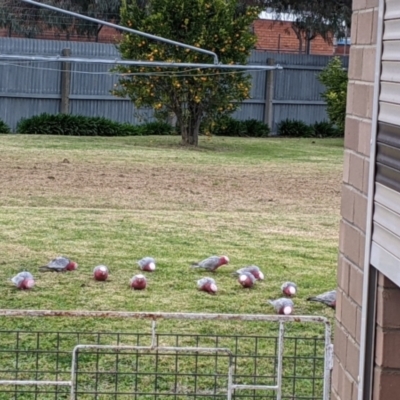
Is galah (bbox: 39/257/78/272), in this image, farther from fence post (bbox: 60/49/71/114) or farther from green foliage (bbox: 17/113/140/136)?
fence post (bbox: 60/49/71/114)

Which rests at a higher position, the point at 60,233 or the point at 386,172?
the point at 386,172

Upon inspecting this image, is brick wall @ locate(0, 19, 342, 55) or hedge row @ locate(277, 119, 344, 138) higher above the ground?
brick wall @ locate(0, 19, 342, 55)

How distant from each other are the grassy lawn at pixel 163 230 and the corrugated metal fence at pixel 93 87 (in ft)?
12.0

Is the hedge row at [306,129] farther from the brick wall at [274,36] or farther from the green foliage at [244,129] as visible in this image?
the brick wall at [274,36]

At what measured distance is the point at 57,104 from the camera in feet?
77.3

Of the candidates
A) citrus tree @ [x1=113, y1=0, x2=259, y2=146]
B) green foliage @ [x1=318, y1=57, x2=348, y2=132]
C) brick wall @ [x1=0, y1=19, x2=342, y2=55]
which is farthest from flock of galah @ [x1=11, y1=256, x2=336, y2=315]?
brick wall @ [x1=0, y1=19, x2=342, y2=55]

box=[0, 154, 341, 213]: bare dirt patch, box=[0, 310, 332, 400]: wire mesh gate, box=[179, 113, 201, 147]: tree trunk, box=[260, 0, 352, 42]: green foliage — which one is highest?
box=[260, 0, 352, 42]: green foliage

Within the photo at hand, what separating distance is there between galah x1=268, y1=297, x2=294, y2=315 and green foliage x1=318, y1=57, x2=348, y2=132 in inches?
687

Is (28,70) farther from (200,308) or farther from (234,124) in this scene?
(200,308)

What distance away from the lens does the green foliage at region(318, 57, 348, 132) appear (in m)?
23.6

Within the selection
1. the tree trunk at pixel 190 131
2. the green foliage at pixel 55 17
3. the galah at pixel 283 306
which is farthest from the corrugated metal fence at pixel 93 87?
the galah at pixel 283 306

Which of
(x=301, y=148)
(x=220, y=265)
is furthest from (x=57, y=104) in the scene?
(x=220, y=265)

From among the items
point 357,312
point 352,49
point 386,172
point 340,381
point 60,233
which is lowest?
point 60,233

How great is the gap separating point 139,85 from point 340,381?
1787 centimetres
